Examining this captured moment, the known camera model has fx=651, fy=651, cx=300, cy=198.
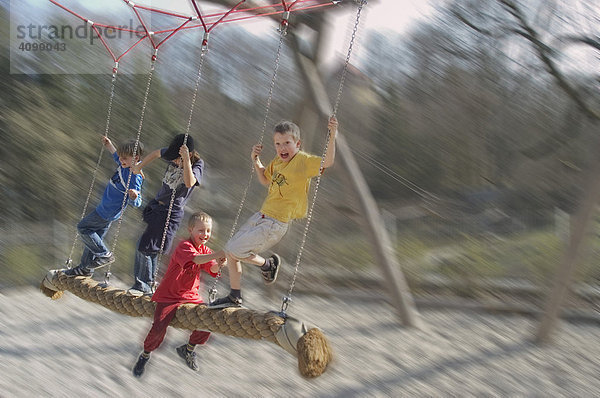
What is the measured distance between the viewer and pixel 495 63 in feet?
26.8

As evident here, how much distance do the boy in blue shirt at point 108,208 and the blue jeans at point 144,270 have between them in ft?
1.15

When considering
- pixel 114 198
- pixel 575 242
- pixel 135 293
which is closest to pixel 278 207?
pixel 135 293

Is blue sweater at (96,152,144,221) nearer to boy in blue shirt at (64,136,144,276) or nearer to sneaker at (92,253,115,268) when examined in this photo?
boy in blue shirt at (64,136,144,276)

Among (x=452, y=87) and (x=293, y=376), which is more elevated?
(x=452, y=87)

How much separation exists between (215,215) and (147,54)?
96.1 inches

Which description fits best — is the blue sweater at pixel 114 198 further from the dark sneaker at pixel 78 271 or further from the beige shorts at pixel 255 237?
the beige shorts at pixel 255 237

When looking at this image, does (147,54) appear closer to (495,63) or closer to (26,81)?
(26,81)

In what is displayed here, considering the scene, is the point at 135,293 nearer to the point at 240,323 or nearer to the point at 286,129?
the point at 240,323

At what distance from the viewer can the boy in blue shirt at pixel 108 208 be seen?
413 centimetres

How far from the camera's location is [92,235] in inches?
170

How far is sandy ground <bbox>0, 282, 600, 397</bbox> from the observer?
6.35 meters

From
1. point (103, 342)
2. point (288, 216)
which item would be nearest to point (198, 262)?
point (288, 216)

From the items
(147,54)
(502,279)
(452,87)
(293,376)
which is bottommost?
(293,376)

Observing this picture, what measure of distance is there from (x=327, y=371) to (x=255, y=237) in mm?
3371
